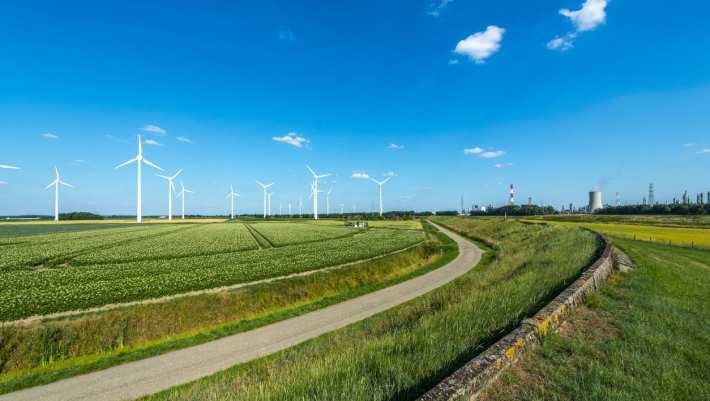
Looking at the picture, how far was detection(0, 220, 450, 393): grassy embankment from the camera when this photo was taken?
43.1 ft

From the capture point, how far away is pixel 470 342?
6.73 m

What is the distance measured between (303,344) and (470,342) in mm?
→ 10855

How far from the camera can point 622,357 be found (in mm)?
5684

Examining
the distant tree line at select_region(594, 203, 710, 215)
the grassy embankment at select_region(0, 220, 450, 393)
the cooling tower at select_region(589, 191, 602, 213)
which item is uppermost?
the cooling tower at select_region(589, 191, 602, 213)

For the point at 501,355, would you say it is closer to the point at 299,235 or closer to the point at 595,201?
the point at 299,235

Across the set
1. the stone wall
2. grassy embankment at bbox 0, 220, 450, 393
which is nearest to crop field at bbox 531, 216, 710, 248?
the stone wall

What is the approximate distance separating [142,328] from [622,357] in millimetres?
20668

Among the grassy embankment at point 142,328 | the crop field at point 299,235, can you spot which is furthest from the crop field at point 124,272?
the crop field at point 299,235

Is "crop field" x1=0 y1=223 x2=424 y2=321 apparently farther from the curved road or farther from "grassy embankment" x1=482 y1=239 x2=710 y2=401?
"grassy embankment" x1=482 y1=239 x2=710 y2=401

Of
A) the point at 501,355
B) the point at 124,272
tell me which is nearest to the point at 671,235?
the point at 501,355

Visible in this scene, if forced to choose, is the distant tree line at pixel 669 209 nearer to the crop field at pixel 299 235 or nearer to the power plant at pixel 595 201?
the power plant at pixel 595 201

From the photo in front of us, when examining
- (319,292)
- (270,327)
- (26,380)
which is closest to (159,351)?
(26,380)

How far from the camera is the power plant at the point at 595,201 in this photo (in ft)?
624

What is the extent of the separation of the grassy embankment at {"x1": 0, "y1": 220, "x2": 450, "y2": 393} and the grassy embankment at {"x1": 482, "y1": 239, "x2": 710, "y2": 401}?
657 inches
